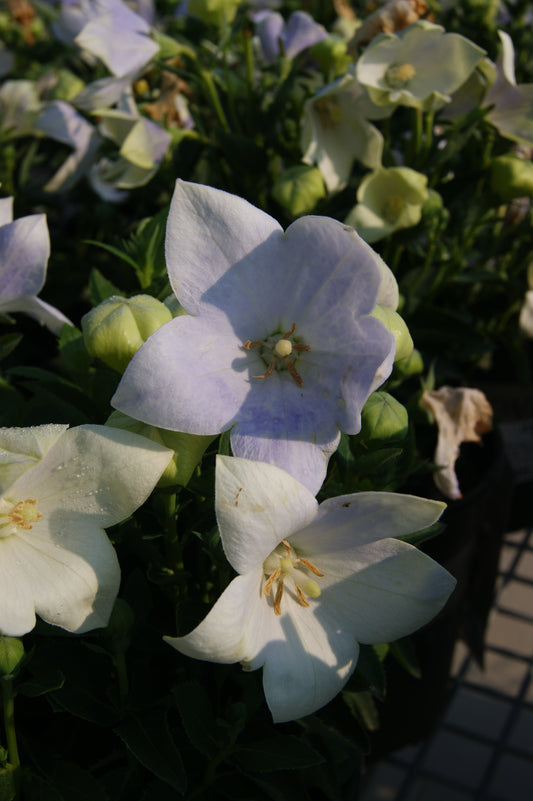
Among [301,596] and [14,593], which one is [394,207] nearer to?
[301,596]

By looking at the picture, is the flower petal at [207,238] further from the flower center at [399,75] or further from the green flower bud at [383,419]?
the flower center at [399,75]

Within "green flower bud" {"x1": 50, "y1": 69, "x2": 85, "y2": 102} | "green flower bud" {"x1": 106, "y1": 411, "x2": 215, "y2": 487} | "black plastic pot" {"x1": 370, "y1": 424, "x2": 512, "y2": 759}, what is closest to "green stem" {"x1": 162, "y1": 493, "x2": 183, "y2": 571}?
"green flower bud" {"x1": 106, "y1": 411, "x2": 215, "y2": 487}

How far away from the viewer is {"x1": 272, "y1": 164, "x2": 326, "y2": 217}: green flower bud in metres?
0.98

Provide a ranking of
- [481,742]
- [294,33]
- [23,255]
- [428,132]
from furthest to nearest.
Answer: [481,742] → [294,33] → [428,132] → [23,255]

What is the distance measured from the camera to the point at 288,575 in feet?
1.98

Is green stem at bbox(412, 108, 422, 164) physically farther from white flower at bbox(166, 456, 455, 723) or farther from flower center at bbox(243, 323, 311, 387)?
white flower at bbox(166, 456, 455, 723)

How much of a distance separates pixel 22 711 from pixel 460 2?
4.27 feet

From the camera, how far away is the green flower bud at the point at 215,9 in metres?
1.12

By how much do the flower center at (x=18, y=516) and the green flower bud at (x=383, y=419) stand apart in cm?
26

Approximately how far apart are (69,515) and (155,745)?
215 mm

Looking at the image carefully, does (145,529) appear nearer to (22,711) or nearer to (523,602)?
(22,711)

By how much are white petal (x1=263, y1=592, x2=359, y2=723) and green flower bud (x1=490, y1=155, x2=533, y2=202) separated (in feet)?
2.15

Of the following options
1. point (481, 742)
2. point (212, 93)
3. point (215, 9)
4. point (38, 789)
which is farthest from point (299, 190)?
point (481, 742)

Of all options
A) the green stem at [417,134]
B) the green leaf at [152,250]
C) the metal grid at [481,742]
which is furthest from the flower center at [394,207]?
the metal grid at [481,742]
